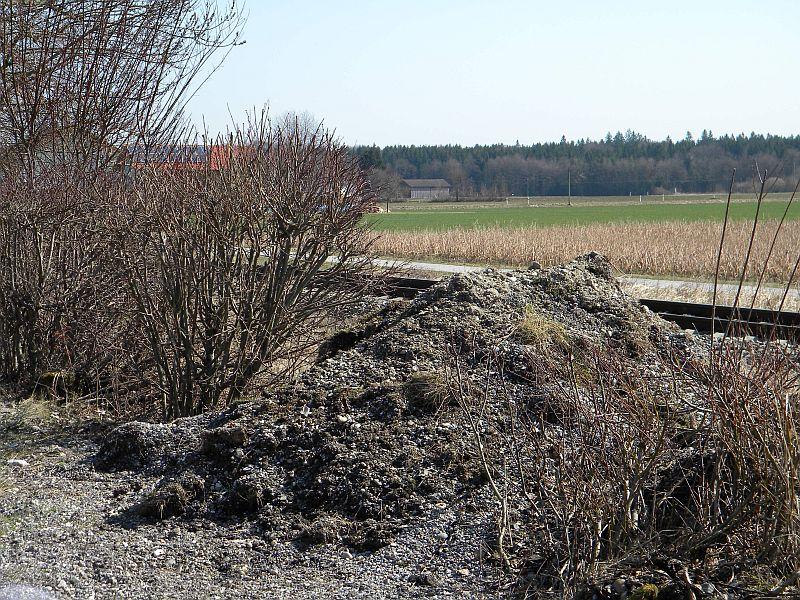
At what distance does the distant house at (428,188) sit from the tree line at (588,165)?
6.66 feet

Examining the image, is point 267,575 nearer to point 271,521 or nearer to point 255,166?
point 271,521

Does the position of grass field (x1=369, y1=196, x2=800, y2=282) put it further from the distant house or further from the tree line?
the distant house

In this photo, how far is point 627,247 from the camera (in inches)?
965

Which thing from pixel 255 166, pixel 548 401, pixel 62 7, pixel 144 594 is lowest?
pixel 144 594

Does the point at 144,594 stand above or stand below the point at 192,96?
below

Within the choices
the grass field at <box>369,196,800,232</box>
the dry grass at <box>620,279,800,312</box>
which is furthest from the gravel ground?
the grass field at <box>369,196,800,232</box>

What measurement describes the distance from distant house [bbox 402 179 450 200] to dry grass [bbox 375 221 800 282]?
10289 centimetres

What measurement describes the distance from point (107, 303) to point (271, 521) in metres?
4.32

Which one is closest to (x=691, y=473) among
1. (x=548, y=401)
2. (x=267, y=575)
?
(x=548, y=401)

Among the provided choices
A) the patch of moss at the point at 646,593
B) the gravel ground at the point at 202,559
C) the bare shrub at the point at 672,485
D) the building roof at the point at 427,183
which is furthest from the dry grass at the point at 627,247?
the building roof at the point at 427,183

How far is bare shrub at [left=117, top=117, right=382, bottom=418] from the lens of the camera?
23.2 ft

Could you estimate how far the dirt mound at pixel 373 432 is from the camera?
5195mm

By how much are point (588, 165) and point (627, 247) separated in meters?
125

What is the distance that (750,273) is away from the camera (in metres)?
17.7
